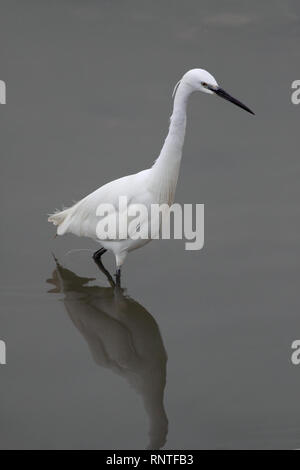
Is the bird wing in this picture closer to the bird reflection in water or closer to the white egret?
the white egret

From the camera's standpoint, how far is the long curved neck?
464cm

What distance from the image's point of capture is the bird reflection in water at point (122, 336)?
3.86m

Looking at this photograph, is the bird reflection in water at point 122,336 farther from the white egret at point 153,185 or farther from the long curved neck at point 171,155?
the long curved neck at point 171,155

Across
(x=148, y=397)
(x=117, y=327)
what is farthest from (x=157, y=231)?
(x=148, y=397)

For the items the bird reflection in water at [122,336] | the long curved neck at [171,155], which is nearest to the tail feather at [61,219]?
the bird reflection in water at [122,336]

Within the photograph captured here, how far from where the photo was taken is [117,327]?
4.56m

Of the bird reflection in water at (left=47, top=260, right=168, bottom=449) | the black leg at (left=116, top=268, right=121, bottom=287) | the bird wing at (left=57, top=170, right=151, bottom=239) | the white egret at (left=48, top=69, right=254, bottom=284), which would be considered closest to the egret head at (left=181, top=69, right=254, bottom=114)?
the white egret at (left=48, top=69, right=254, bottom=284)

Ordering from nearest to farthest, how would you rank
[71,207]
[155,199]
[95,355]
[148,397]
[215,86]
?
[148,397] < [95,355] < [215,86] < [155,199] < [71,207]

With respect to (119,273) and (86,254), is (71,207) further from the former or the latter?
(119,273)

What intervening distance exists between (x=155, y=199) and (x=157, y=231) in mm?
203

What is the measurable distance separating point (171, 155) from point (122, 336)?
113cm

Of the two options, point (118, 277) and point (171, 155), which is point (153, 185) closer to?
point (171, 155)

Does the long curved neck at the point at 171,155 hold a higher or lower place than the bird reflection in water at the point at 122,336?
higher

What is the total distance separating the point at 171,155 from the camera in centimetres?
480
